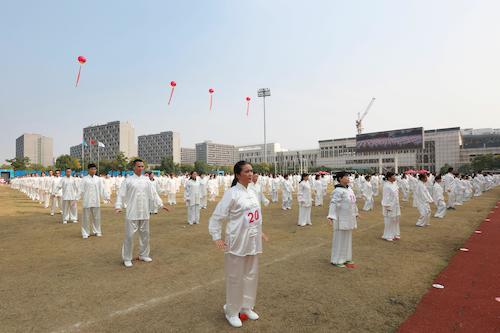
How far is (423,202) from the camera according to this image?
9.88 metres

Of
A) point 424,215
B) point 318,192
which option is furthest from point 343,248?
point 318,192

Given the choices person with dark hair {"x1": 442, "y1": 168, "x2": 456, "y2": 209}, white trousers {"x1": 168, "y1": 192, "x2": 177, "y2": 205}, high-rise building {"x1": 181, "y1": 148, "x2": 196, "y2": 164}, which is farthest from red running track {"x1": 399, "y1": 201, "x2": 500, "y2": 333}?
high-rise building {"x1": 181, "y1": 148, "x2": 196, "y2": 164}

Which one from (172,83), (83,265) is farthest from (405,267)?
(172,83)

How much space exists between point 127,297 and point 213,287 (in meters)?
1.21

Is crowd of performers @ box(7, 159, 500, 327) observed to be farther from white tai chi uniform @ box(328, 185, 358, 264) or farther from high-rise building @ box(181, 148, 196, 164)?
high-rise building @ box(181, 148, 196, 164)

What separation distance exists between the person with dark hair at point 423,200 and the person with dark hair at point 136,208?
27.5ft

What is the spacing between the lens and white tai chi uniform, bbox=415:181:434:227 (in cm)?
986

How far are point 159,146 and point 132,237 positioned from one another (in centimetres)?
14584

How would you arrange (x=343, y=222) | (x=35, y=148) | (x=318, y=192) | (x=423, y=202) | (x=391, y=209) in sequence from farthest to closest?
(x=35, y=148)
(x=318, y=192)
(x=423, y=202)
(x=391, y=209)
(x=343, y=222)

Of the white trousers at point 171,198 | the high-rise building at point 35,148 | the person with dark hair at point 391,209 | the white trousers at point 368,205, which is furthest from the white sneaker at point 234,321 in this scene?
the high-rise building at point 35,148

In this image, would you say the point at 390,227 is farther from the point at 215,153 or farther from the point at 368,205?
the point at 215,153

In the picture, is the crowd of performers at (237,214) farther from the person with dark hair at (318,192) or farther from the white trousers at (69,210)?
the person with dark hair at (318,192)

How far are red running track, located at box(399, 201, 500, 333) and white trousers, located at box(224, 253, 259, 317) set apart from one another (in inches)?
67.4

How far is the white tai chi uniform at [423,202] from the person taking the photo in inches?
388
